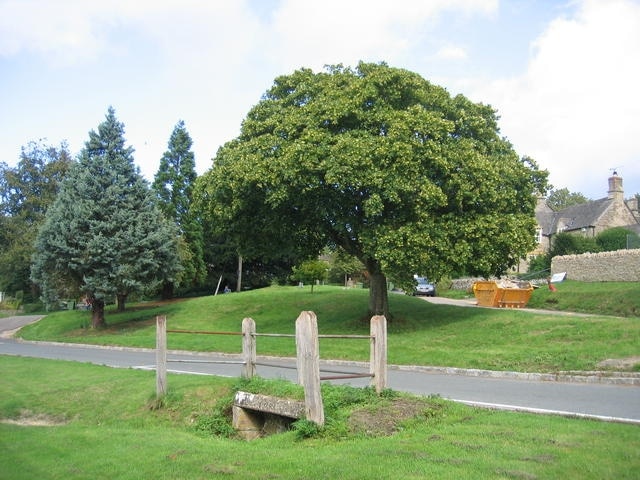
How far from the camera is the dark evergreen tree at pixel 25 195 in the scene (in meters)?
60.7

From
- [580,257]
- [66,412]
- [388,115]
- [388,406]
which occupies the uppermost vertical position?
[388,115]

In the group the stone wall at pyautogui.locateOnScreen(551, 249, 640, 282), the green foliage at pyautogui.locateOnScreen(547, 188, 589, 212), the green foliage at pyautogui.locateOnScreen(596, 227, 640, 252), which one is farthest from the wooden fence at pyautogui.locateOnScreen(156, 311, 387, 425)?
the green foliage at pyautogui.locateOnScreen(547, 188, 589, 212)

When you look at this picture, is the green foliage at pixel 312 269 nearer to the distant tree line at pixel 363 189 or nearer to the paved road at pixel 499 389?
the distant tree line at pixel 363 189

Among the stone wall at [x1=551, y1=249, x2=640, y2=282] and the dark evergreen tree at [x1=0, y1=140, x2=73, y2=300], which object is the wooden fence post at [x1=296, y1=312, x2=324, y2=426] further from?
the dark evergreen tree at [x1=0, y1=140, x2=73, y2=300]

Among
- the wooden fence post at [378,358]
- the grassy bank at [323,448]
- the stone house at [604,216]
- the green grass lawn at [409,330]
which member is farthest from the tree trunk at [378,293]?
the stone house at [604,216]

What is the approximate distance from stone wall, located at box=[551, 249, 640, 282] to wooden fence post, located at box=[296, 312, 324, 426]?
29.4 meters

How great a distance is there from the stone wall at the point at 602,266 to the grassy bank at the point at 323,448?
92.4ft

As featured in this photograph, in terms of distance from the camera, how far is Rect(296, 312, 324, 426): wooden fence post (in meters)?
8.12

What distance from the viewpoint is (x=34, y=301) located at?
203 ft

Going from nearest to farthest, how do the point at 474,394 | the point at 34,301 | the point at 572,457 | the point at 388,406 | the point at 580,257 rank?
the point at 572,457, the point at 388,406, the point at 474,394, the point at 580,257, the point at 34,301

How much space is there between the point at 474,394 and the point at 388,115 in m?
11.9

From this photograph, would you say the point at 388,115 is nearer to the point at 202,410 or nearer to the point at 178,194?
the point at 202,410

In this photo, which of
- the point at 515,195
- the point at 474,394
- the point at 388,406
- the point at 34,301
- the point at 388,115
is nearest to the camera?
the point at 388,406

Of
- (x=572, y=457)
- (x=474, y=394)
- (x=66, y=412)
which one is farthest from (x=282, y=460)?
(x=66, y=412)
